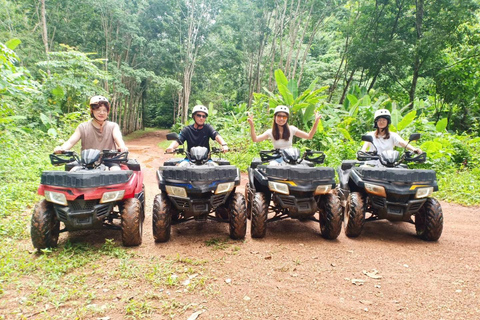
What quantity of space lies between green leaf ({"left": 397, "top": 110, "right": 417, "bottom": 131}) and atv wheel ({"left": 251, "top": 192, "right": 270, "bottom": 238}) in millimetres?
6194

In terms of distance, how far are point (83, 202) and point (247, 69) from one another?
78.6 feet

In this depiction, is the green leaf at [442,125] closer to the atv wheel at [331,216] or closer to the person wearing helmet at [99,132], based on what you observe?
the atv wheel at [331,216]

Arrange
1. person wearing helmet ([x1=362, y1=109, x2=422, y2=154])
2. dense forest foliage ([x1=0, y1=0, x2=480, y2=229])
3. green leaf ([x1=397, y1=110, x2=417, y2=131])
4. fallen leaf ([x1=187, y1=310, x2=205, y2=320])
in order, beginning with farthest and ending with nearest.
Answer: green leaf ([x1=397, y1=110, x2=417, y2=131]) < dense forest foliage ([x1=0, y1=0, x2=480, y2=229]) < person wearing helmet ([x1=362, y1=109, x2=422, y2=154]) < fallen leaf ([x1=187, y1=310, x2=205, y2=320])

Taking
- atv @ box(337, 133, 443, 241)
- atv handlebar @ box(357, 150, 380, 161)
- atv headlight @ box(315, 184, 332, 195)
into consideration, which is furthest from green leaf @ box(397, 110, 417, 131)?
atv headlight @ box(315, 184, 332, 195)

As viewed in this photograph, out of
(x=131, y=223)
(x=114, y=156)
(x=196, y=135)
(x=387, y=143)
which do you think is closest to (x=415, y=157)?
(x=387, y=143)

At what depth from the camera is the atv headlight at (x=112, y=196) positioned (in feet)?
10.00

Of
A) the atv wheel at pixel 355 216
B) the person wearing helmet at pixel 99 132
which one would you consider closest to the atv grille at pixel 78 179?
the person wearing helmet at pixel 99 132

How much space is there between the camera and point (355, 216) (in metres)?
3.65

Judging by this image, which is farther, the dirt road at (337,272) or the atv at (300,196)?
the atv at (300,196)

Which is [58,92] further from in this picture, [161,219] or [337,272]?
[337,272]

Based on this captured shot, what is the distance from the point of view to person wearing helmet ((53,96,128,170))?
150 inches

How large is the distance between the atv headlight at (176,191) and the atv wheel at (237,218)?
62 cm

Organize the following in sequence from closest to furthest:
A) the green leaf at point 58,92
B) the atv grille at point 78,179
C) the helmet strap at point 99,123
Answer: the atv grille at point 78,179
the helmet strap at point 99,123
the green leaf at point 58,92

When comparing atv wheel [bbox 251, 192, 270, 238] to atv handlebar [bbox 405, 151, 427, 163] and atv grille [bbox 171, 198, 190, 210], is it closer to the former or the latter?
Answer: atv grille [bbox 171, 198, 190, 210]
